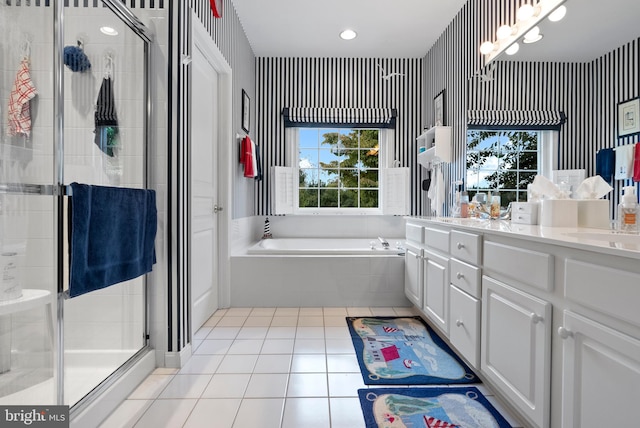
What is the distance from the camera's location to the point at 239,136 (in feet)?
10.5

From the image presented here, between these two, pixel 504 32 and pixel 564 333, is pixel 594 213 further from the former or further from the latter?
pixel 504 32

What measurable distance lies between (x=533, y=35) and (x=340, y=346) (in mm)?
2134

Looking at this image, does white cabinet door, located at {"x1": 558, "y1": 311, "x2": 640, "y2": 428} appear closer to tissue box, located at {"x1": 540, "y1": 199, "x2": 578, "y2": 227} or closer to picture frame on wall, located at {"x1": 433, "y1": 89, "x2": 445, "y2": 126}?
tissue box, located at {"x1": 540, "y1": 199, "x2": 578, "y2": 227}

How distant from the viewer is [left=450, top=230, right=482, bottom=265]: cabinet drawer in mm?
1610

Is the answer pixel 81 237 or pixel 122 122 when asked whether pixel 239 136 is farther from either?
pixel 81 237

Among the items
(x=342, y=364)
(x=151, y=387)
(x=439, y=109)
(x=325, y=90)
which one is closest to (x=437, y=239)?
(x=342, y=364)

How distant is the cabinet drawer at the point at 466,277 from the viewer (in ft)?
5.29

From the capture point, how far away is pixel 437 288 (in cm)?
217

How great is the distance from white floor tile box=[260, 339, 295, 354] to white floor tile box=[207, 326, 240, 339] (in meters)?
0.28

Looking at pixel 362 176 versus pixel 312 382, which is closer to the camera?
pixel 312 382

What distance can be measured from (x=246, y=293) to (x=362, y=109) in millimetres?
2346

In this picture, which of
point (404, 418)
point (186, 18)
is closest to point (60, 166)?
point (186, 18)

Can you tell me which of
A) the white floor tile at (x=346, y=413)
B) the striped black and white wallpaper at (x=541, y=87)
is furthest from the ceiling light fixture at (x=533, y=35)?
the white floor tile at (x=346, y=413)

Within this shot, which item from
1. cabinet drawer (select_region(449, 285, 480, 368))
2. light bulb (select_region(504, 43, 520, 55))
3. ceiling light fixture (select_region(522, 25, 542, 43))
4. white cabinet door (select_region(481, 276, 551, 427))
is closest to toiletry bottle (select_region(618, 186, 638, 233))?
white cabinet door (select_region(481, 276, 551, 427))
